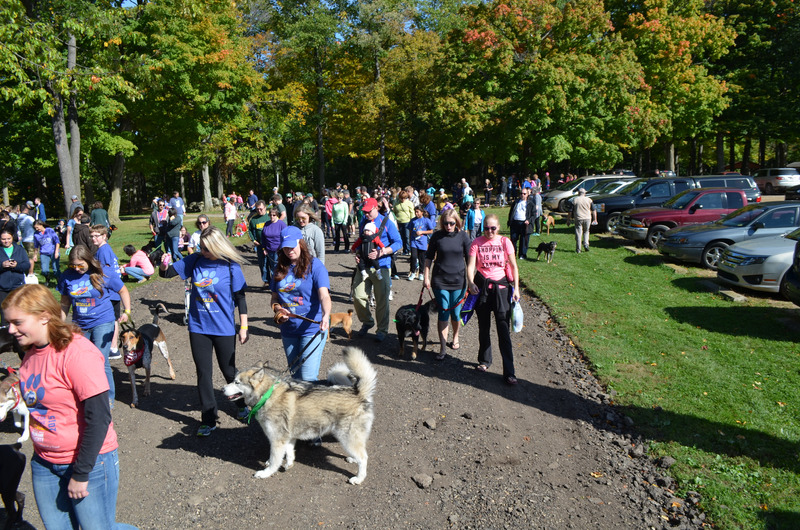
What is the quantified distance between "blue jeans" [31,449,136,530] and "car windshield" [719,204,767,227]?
14.7 metres

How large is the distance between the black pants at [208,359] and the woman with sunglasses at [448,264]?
3072 millimetres

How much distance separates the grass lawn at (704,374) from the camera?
4.63 meters

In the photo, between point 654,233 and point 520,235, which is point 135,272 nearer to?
point 520,235

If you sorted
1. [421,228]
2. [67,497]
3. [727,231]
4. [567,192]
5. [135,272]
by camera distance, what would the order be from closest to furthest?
[67,497], [135,272], [421,228], [727,231], [567,192]

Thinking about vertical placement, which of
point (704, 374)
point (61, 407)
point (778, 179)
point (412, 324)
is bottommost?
point (704, 374)

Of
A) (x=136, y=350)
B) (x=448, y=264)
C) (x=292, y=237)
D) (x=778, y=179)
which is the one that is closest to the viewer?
(x=136, y=350)

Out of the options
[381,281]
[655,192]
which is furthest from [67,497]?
[655,192]

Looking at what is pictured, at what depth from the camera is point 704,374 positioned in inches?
272

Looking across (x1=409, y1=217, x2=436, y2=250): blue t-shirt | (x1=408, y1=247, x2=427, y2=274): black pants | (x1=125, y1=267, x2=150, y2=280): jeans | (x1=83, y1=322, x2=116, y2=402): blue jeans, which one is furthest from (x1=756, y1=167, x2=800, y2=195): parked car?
(x1=83, y1=322, x2=116, y2=402): blue jeans

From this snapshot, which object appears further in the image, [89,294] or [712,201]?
[712,201]

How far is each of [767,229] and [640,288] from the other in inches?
150

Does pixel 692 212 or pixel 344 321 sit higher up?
pixel 692 212

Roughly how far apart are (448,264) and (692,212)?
1240cm

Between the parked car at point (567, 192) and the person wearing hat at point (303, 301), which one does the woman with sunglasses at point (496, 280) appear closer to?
the person wearing hat at point (303, 301)
